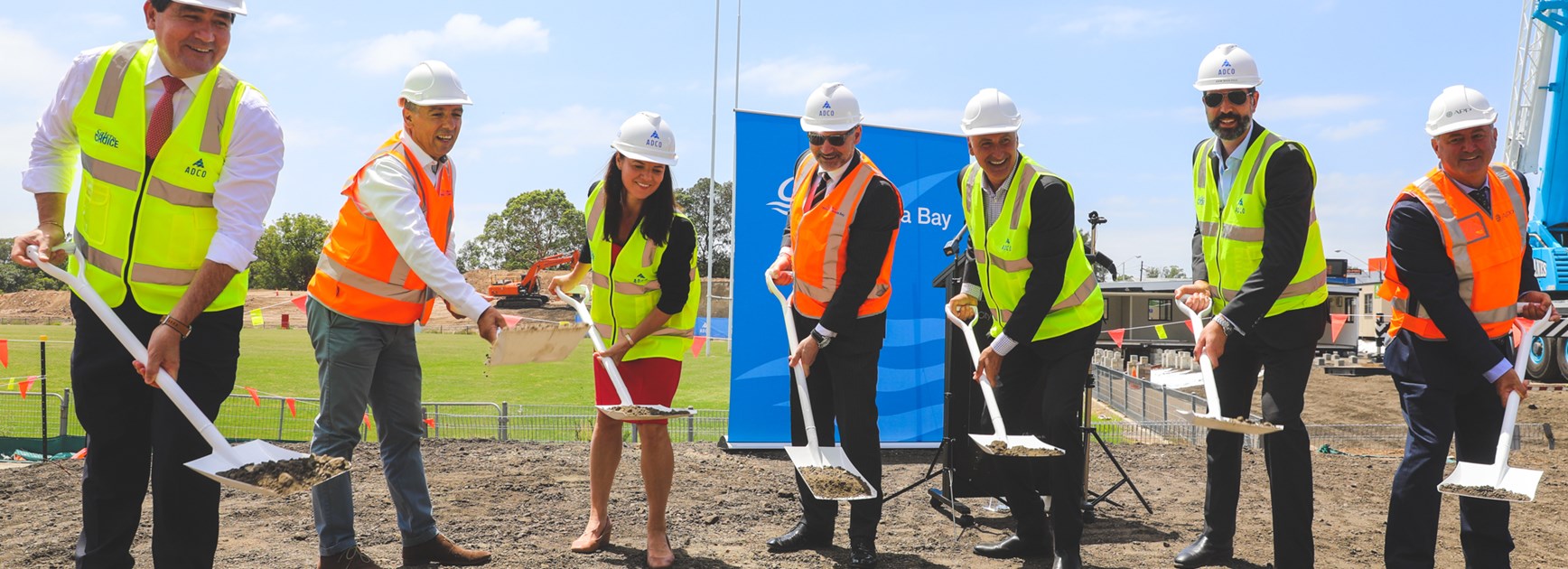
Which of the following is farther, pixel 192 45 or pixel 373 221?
pixel 373 221

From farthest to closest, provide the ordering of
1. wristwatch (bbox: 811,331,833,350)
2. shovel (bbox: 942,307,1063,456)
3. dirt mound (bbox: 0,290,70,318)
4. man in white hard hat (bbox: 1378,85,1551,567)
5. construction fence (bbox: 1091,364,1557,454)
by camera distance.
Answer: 1. dirt mound (bbox: 0,290,70,318)
2. construction fence (bbox: 1091,364,1557,454)
3. wristwatch (bbox: 811,331,833,350)
4. shovel (bbox: 942,307,1063,456)
5. man in white hard hat (bbox: 1378,85,1551,567)

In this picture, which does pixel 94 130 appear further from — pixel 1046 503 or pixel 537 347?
pixel 1046 503

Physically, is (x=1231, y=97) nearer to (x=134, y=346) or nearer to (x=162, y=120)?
(x=162, y=120)

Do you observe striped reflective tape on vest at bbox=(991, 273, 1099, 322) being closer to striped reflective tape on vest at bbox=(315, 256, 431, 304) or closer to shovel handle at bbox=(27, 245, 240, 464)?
striped reflective tape on vest at bbox=(315, 256, 431, 304)

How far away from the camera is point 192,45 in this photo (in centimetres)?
265

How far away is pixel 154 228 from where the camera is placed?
8.67ft

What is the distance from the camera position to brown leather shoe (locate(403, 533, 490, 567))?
398cm

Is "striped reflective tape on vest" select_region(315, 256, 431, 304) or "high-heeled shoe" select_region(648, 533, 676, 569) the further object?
"high-heeled shoe" select_region(648, 533, 676, 569)

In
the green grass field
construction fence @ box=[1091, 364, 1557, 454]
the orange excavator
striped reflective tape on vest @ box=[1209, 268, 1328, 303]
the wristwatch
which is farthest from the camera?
the orange excavator

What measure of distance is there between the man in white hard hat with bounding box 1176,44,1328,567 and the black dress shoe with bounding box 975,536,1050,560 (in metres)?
0.92

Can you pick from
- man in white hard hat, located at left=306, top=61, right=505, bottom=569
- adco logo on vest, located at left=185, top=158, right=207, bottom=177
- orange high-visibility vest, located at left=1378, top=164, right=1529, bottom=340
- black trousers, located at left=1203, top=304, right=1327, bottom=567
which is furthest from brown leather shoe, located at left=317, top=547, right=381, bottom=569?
orange high-visibility vest, located at left=1378, top=164, right=1529, bottom=340

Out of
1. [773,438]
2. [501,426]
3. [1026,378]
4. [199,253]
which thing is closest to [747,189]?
[773,438]

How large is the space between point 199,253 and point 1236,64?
345cm

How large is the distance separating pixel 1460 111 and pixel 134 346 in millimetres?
4040
